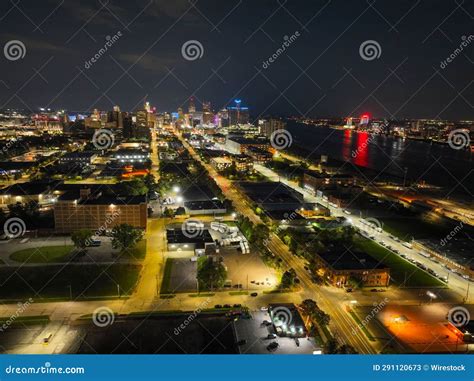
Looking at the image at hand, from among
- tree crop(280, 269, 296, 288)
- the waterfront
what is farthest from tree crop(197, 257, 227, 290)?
the waterfront

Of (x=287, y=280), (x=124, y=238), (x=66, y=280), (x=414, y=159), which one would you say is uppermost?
(x=414, y=159)

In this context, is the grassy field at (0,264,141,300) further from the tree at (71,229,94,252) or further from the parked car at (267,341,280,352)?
the parked car at (267,341,280,352)

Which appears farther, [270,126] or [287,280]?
[270,126]

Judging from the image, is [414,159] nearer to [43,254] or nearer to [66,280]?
[43,254]

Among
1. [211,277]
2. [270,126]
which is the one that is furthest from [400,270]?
[270,126]

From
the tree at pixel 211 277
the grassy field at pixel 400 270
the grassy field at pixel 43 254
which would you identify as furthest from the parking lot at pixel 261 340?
the grassy field at pixel 43 254

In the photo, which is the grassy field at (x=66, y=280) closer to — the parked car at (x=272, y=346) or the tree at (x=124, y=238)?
the tree at (x=124, y=238)
